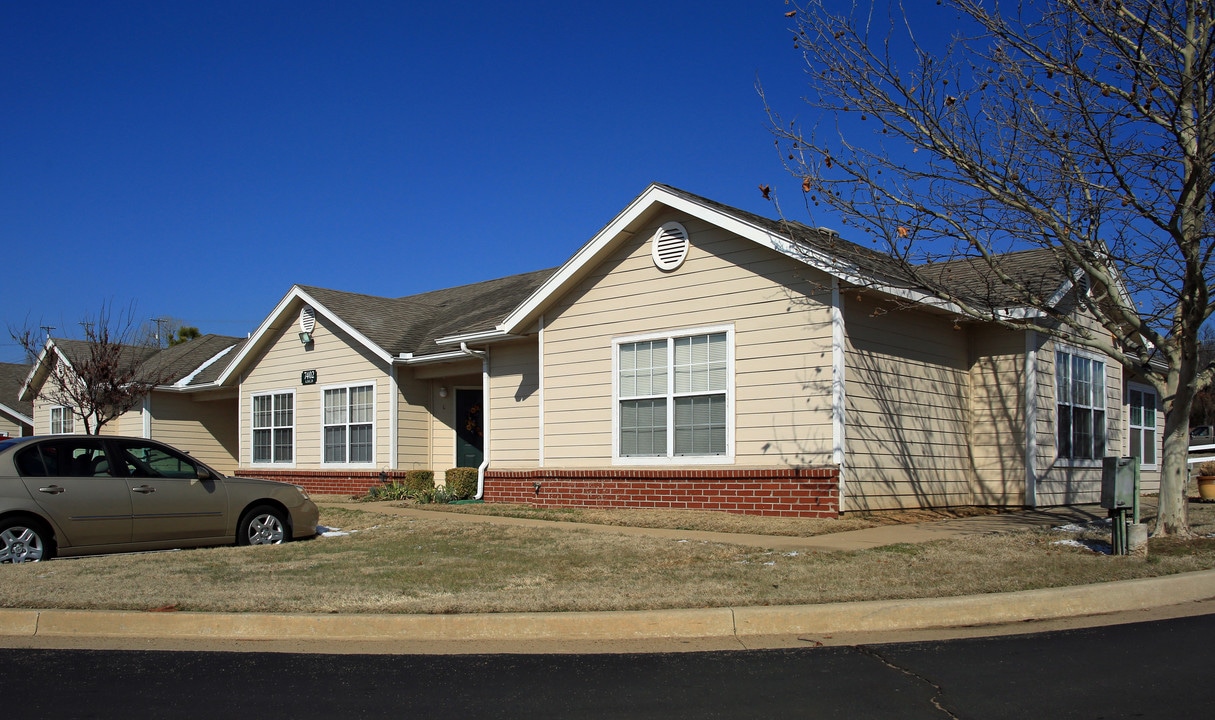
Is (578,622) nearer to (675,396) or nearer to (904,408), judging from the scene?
(675,396)

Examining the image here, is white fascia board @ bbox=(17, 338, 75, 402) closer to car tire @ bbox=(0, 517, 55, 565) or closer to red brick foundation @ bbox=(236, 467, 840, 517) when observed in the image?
red brick foundation @ bbox=(236, 467, 840, 517)

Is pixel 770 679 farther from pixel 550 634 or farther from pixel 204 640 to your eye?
pixel 204 640

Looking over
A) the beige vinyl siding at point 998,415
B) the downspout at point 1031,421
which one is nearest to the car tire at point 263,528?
the beige vinyl siding at point 998,415

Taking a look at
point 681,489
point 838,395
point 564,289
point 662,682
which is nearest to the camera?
point 662,682

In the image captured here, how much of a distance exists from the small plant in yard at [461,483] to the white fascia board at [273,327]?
8.79ft

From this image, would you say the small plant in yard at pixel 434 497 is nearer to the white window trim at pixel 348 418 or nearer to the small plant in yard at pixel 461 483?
the small plant in yard at pixel 461 483

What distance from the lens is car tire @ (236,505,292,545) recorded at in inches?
480

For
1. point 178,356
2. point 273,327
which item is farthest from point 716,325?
point 178,356

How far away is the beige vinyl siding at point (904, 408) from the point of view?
13815 millimetres

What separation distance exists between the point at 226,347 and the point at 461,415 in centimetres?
1199

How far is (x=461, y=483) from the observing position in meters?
19.2

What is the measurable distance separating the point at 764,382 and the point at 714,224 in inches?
92.1

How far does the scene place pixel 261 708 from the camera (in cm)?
573

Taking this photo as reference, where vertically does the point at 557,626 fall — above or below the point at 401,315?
below
